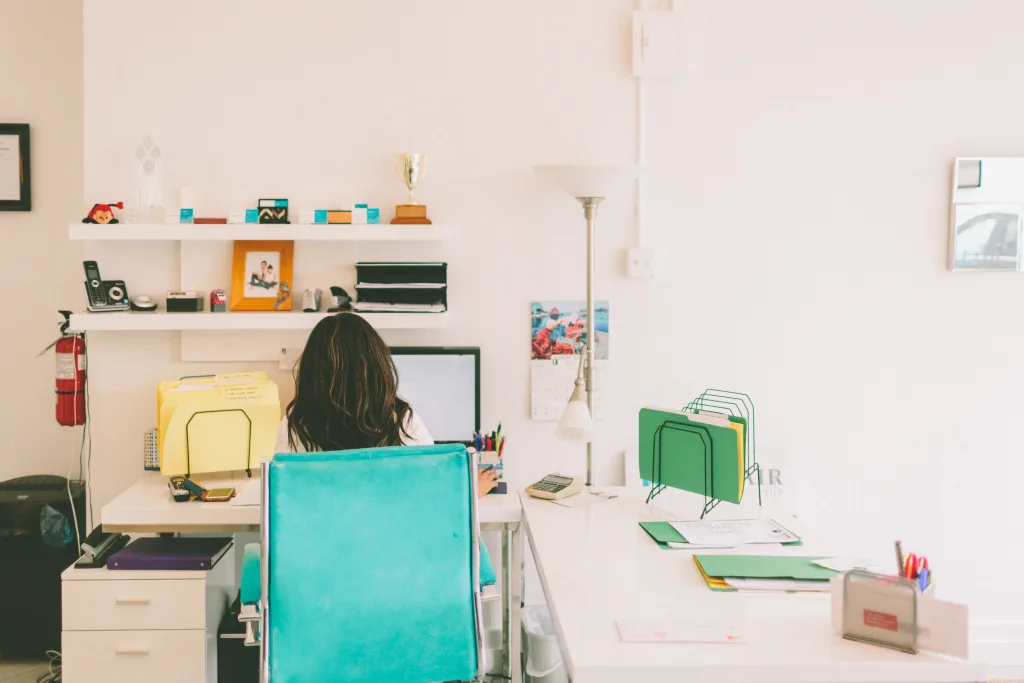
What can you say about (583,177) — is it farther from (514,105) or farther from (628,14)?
(628,14)

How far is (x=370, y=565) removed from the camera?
5.67 ft

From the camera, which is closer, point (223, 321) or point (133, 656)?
point (133, 656)

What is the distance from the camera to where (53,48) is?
338 cm

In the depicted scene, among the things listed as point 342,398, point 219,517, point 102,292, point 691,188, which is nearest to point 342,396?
point 342,398

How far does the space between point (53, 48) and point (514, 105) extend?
1.87 metres

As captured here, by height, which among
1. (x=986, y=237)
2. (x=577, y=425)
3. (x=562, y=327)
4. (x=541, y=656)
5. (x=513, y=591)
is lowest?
(x=541, y=656)

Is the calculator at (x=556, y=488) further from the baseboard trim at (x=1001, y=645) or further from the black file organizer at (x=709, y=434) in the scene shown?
the baseboard trim at (x=1001, y=645)

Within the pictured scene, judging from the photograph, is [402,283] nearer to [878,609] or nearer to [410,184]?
[410,184]

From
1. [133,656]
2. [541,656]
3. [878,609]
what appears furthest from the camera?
[541,656]

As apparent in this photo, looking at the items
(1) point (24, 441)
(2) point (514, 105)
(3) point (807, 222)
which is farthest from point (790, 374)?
(1) point (24, 441)

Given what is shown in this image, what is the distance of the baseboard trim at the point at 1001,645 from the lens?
10.3 ft

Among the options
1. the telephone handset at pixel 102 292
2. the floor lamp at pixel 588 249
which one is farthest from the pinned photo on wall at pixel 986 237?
the telephone handset at pixel 102 292

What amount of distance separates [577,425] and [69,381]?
184cm

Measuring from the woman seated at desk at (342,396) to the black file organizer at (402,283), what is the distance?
86 cm
